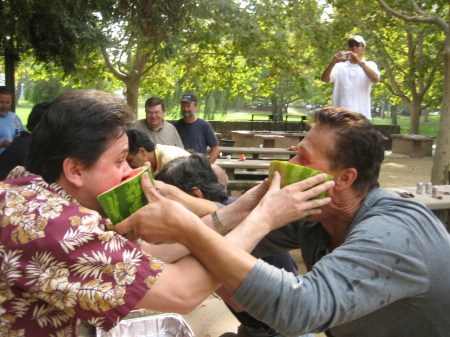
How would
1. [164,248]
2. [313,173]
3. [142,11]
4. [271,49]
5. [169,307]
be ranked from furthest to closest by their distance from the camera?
1. [271,49]
2. [142,11]
3. [164,248]
4. [313,173]
5. [169,307]

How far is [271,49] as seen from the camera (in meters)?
12.9

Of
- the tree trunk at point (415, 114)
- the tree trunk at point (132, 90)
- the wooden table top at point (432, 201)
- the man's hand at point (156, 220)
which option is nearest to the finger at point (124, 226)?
the man's hand at point (156, 220)

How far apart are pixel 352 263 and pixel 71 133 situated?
1.01 meters

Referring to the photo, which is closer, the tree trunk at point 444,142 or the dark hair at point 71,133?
the dark hair at point 71,133

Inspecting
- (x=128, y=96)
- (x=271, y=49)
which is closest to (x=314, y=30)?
(x=271, y=49)

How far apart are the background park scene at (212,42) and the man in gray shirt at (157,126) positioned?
1.24 meters

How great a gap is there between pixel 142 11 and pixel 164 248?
5115 millimetres

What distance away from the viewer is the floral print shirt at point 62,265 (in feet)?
4.16

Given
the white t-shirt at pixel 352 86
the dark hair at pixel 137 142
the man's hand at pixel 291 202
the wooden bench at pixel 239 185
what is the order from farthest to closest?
the wooden bench at pixel 239 185, the white t-shirt at pixel 352 86, the dark hair at pixel 137 142, the man's hand at pixel 291 202

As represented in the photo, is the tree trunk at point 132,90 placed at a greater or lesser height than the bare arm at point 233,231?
greater

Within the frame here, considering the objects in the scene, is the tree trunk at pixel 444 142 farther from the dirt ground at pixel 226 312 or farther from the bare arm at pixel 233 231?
the bare arm at pixel 233 231

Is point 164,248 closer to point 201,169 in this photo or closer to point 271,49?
point 201,169

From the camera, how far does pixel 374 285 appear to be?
1420 mm

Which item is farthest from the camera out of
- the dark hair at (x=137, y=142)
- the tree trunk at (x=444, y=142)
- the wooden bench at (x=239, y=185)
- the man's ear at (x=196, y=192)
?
the wooden bench at (x=239, y=185)
